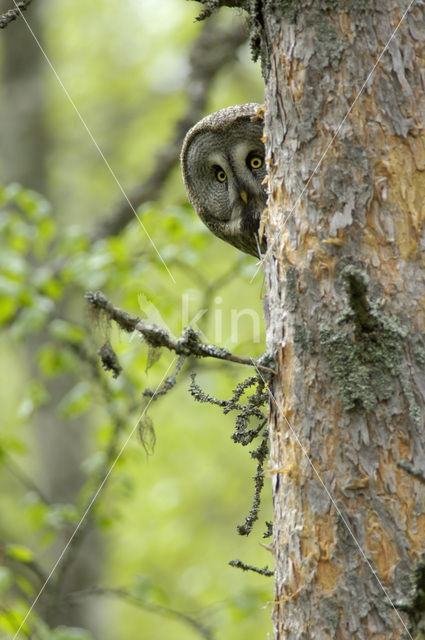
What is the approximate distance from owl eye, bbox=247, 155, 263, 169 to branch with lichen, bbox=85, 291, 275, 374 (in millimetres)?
1845

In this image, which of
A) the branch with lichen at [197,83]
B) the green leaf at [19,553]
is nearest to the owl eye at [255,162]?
the branch with lichen at [197,83]

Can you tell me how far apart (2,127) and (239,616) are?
19.1 ft

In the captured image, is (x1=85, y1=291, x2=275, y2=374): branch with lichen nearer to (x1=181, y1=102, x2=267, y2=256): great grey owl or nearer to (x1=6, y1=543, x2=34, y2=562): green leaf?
(x1=181, y1=102, x2=267, y2=256): great grey owl

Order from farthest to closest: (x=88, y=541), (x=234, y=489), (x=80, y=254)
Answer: (x=234, y=489), (x=88, y=541), (x=80, y=254)

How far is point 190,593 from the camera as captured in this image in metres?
8.04

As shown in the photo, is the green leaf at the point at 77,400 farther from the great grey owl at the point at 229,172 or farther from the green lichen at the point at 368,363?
the green lichen at the point at 368,363

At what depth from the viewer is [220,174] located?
11.5ft

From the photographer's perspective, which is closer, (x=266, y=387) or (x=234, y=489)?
(x=266, y=387)

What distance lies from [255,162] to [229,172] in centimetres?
15

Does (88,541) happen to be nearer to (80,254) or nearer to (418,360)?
(80,254)

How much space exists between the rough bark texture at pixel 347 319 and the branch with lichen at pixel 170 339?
106 mm

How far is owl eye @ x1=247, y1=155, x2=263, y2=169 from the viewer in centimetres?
330

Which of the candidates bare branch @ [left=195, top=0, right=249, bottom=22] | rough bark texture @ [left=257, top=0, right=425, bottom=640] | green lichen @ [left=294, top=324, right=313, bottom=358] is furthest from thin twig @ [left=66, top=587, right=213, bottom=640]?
bare branch @ [left=195, top=0, right=249, bottom=22]

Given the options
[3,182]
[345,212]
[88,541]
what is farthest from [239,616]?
[3,182]
